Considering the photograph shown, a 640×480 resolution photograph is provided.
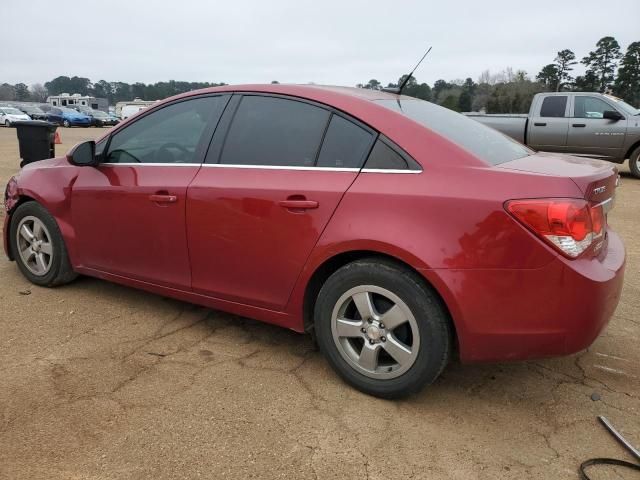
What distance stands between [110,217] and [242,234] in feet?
3.82

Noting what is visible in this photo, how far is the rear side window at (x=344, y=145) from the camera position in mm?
2830

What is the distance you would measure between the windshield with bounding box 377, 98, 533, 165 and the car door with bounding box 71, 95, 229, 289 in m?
1.17

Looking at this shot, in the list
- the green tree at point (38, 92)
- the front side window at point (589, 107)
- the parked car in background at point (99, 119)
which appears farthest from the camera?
the green tree at point (38, 92)

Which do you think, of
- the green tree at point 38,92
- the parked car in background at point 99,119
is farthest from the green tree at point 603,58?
the green tree at point 38,92

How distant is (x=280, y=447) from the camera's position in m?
2.43

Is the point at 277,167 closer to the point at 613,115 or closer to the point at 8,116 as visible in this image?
the point at 613,115

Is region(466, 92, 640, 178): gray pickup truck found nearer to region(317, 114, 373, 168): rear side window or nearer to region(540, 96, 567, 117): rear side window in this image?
region(540, 96, 567, 117): rear side window

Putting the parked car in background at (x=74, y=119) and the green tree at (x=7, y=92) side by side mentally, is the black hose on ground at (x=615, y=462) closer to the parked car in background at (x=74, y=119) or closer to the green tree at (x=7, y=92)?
the parked car in background at (x=74, y=119)

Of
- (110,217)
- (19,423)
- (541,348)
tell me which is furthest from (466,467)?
(110,217)

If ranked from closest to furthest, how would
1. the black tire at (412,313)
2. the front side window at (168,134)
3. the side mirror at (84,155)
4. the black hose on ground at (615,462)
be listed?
the black hose on ground at (615,462) < the black tire at (412,313) < the front side window at (168,134) < the side mirror at (84,155)

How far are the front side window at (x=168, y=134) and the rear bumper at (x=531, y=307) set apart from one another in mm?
1835

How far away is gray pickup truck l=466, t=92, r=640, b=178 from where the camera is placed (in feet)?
36.6

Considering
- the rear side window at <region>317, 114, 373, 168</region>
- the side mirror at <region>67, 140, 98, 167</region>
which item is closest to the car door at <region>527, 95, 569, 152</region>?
the rear side window at <region>317, 114, 373, 168</region>

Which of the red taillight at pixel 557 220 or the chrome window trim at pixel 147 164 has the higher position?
the chrome window trim at pixel 147 164
